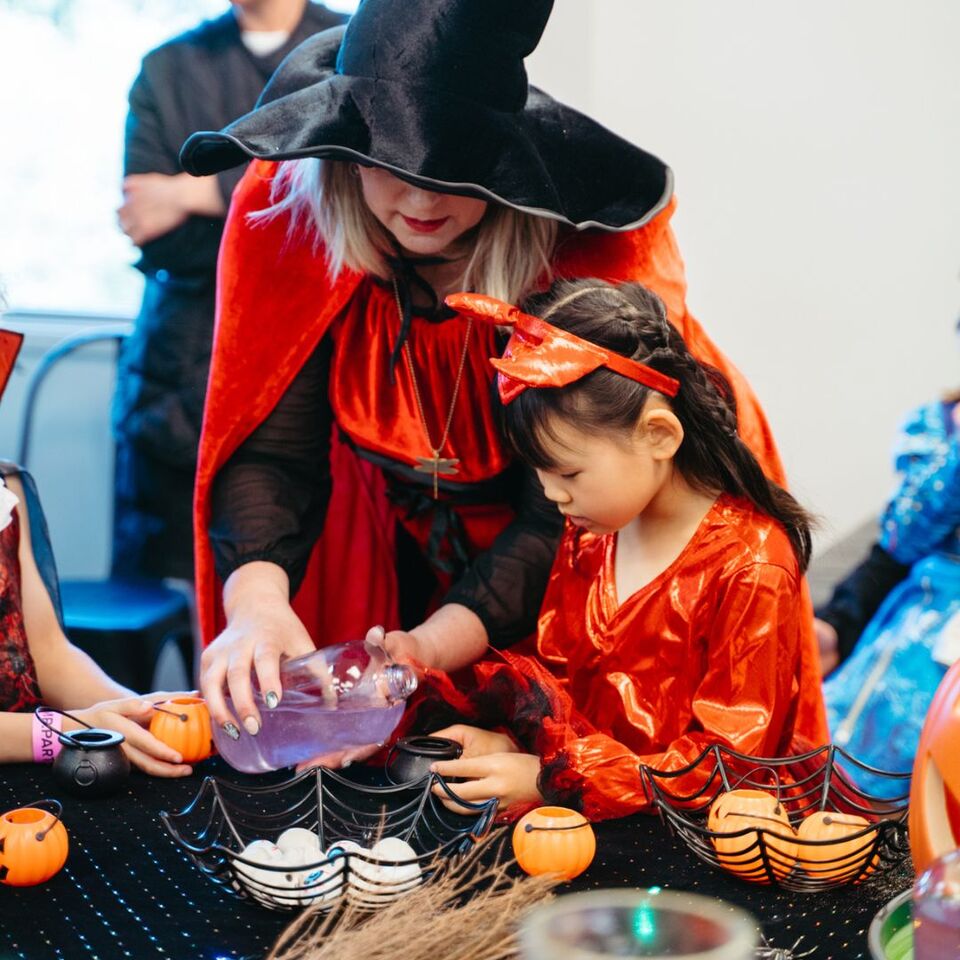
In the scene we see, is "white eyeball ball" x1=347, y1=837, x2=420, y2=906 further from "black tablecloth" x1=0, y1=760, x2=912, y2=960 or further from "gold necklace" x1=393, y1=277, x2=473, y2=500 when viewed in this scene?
"gold necklace" x1=393, y1=277, x2=473, y2=500

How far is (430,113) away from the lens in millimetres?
1366

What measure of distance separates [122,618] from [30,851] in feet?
5.60

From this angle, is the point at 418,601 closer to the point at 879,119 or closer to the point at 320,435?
the point at 320,435

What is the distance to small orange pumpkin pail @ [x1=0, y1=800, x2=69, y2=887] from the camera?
1.00 m

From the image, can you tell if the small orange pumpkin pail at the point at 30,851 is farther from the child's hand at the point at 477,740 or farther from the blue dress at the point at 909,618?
the blue dress at the point at 909,618

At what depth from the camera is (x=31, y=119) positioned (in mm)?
3432

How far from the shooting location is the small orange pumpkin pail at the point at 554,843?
1.02 meters

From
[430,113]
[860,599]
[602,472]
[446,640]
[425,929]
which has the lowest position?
[860,599]

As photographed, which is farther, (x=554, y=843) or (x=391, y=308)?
(x=391, y=308)

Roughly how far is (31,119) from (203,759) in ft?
8.41

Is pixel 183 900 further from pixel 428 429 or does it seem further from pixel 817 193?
pixel 817 193

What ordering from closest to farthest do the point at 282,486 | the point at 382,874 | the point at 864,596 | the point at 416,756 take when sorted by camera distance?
1. the point at 382,874
2. the point at 416,756
3. the point at 282,486
4. the point at 864,596

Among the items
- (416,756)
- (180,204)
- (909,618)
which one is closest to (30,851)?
(416,756)

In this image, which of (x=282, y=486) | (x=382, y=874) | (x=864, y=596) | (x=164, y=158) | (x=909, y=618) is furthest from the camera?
(x=164, y=158)
